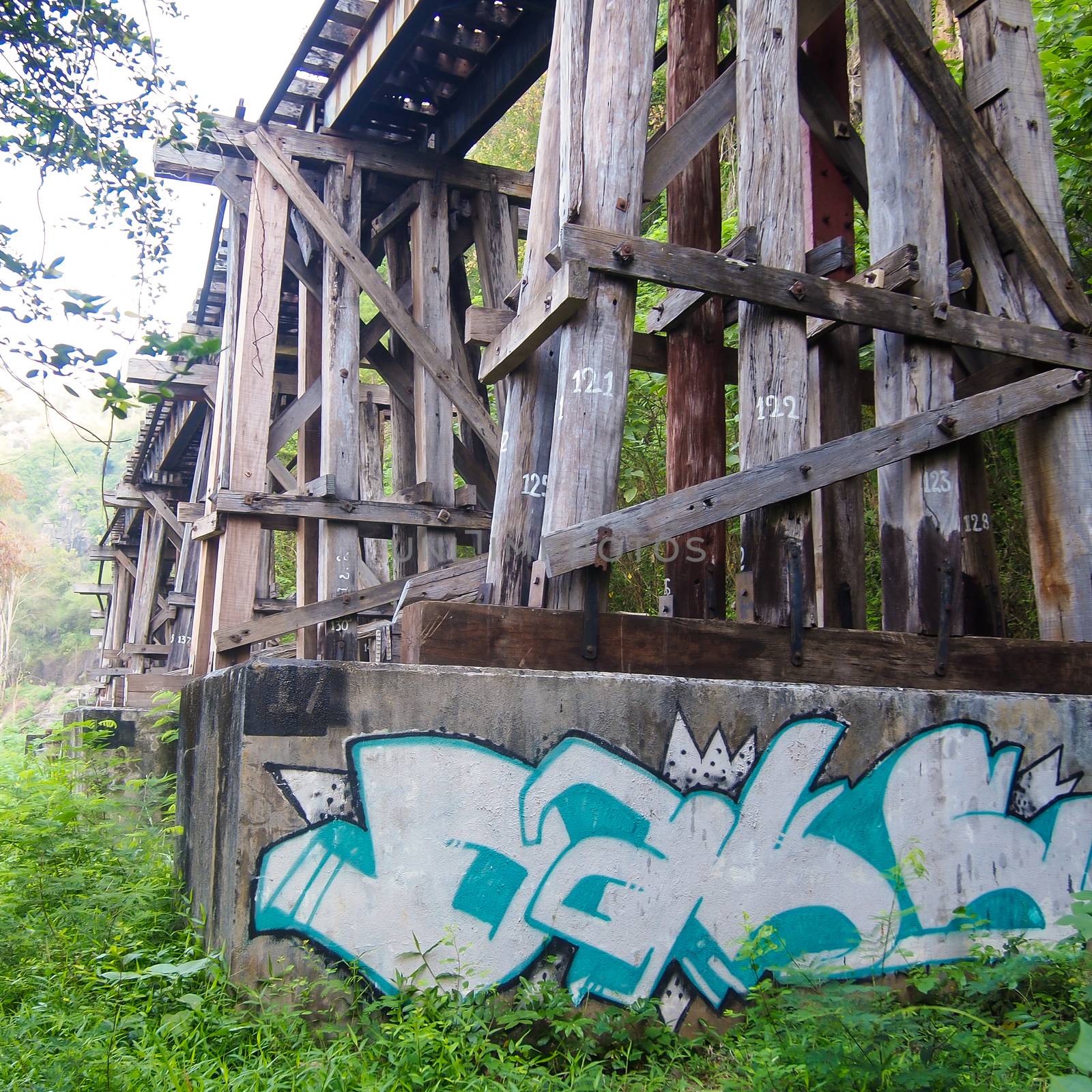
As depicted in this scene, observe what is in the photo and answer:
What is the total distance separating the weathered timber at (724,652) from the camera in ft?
13.0

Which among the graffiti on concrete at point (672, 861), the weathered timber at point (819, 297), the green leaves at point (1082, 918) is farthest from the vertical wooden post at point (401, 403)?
the green leaves at point (1082, 918)

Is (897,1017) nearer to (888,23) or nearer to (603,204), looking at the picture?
(603,204)

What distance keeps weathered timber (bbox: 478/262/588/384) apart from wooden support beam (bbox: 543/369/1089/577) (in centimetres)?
87

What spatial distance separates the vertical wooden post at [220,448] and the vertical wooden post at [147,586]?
24.0 ft

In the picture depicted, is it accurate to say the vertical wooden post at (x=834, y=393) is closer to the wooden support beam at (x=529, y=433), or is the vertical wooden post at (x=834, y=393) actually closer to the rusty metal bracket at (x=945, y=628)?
the rusty metal bracket at (x=945, y=628)

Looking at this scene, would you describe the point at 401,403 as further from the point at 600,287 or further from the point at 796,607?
the point at 796,607

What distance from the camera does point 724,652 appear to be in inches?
172

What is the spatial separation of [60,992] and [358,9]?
6.89 metres

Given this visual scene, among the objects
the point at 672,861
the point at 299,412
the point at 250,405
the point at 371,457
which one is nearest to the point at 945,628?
the point at 672,861

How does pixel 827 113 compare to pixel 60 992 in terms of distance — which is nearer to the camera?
pixel 60 992

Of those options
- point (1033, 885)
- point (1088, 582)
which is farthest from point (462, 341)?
point (1033, 885)

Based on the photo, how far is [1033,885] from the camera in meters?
4.71

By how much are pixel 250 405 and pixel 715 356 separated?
3792 mm

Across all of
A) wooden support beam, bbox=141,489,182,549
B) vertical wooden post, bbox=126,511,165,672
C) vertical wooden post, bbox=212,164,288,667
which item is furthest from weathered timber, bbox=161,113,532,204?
vertical wooden post, bbox=126,511,165,672
